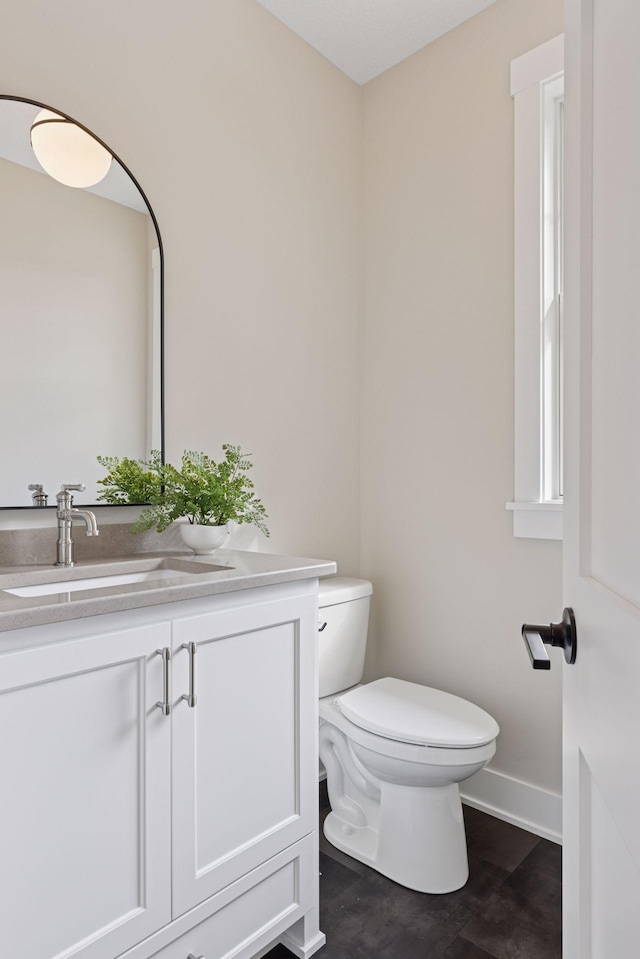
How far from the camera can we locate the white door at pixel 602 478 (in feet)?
1.55

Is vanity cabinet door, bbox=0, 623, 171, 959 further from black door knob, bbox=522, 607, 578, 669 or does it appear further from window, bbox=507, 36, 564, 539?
window, bbox=507, 36, 564, 539

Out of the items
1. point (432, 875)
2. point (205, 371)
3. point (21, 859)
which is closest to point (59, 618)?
point (21, 859)

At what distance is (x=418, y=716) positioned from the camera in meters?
1.64

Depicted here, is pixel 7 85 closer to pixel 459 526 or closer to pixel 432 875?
pixel 459 526

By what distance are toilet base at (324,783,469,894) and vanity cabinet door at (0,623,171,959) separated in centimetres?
75

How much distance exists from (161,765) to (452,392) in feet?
5.01

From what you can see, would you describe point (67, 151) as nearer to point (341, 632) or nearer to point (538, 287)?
point (538, 287)

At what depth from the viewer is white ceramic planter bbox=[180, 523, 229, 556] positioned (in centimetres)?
160

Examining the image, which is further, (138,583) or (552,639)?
(138,583)

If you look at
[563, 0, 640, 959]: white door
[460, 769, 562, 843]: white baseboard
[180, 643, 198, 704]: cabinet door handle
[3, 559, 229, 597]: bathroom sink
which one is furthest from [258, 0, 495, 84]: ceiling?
[460, 769, 562, 843]: white baseboard

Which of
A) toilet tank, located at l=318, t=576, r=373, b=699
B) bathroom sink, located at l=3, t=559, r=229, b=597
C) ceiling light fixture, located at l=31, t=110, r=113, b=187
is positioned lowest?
toilet tank, located at l=318, t=576, r=373, b=699

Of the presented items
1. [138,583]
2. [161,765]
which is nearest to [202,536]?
[138,583]

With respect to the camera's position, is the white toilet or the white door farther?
the white toilet

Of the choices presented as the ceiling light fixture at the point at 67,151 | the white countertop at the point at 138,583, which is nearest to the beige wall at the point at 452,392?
the white countertop at the point at 138,583
